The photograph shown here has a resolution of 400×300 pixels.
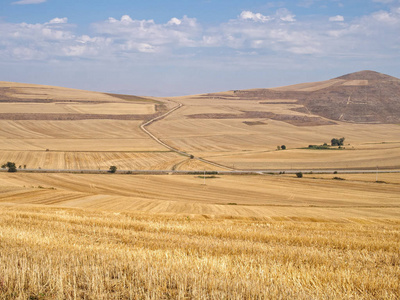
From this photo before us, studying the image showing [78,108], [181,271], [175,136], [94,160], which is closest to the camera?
[181,271]

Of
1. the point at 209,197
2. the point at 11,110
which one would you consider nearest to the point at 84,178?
the point at 209,197

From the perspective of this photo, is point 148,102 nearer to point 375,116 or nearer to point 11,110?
point 11,110

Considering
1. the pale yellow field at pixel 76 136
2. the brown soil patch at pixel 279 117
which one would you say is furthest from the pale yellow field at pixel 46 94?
the brown soil patch at pixel 279 117

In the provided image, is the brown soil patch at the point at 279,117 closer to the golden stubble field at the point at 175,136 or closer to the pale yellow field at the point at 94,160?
the golden stubble field at the point at 175,136

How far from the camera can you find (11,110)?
14262cm

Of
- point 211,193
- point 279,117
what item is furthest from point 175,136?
point 211,193

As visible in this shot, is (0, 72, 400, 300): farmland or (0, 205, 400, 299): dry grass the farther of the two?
(0, 72, 400, 300): farmland

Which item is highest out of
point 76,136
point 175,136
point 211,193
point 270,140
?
point 76,136

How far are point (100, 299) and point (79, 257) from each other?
8.14 feet

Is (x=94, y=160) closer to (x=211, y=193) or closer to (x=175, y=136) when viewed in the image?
(x=211, y=193)

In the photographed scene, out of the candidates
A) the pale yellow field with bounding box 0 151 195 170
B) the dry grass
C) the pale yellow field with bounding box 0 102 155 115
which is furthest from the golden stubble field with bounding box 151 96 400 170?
the dry grass

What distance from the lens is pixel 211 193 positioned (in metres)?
56.5

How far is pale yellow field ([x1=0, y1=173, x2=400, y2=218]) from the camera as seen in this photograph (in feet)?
128

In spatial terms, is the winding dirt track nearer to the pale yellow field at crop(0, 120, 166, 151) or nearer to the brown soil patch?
the pale yellow field at crop(0, 120, 166, 151)
